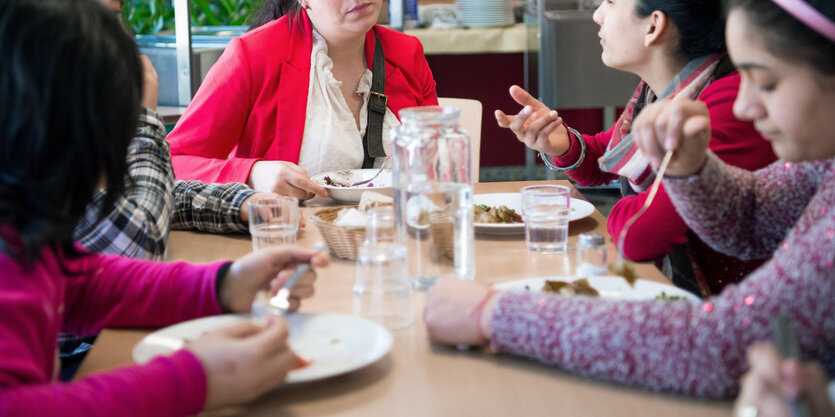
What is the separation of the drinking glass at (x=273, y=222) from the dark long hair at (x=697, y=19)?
823 mm

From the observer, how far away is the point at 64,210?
2.90 feet

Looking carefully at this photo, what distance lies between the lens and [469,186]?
1.19 metres

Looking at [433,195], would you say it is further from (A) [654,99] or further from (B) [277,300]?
(A) [654,99]

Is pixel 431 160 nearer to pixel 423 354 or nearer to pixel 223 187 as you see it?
pixel 423 354

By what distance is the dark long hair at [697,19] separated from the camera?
160 centimetres

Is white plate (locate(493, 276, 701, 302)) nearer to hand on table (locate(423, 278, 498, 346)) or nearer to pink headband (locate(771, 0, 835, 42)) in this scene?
hand on table (locate(423, 278, 498, 346))

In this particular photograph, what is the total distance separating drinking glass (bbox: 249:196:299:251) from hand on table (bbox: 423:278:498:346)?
0.42 m

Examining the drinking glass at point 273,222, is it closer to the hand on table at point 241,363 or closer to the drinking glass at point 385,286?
the drinking glass at point 385,286

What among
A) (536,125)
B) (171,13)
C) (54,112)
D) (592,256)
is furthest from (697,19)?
(171,13)

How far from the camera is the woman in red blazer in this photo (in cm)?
205

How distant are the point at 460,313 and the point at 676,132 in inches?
14.3

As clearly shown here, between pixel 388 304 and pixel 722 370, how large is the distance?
0.43 metres

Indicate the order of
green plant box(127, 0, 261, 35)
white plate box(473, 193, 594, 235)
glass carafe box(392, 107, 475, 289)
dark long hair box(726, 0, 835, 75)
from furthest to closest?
1. green plant box(127, 0, 261, 35)
2. white plate box(473, 193, 594, 235)
3. glass carafe box(392, 107, 475, 289)
4. dark long hair box(726, 0, 835, 75)

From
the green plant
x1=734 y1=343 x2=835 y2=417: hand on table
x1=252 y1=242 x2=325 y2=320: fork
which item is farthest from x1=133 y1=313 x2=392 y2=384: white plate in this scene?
the green plant
